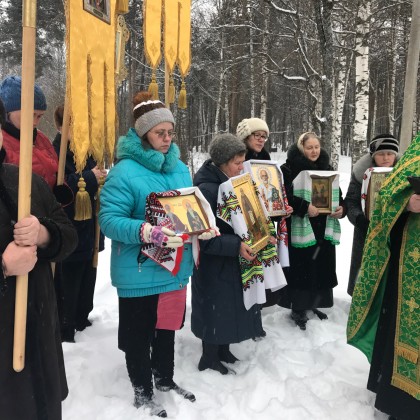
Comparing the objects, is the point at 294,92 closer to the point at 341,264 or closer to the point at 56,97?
the point at 56,97

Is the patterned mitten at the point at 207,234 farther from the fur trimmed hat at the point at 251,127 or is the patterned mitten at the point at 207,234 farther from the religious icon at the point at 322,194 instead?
the religious icon at the point at 322,194

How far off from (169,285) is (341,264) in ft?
14.7

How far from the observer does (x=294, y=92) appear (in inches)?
1095

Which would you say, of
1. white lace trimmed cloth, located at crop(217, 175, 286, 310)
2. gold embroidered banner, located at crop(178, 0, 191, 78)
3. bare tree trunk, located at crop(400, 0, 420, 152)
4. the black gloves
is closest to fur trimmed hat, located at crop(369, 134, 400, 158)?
the black gloves

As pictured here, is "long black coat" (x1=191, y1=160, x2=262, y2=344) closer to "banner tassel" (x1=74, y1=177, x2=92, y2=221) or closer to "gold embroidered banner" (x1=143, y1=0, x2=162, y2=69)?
"banner tassel" (x1=74, y1=177, x2=92, y2=221)

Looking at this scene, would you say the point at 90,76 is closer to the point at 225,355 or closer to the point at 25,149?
the point at 25,149

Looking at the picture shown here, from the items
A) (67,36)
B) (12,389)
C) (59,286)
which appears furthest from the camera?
(59,286)

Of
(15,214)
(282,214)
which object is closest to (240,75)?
(282,214)

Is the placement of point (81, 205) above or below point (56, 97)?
below

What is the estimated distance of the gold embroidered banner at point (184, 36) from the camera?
388cm

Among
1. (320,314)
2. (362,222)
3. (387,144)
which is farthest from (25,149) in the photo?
(320,314)

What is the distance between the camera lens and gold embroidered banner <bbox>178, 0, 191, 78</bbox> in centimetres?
388

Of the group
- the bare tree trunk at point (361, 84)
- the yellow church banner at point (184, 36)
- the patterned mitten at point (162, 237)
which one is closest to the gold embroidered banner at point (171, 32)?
the yellow church banner at point (184, 36)

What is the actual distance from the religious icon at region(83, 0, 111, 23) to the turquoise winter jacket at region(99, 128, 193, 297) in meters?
0.79
